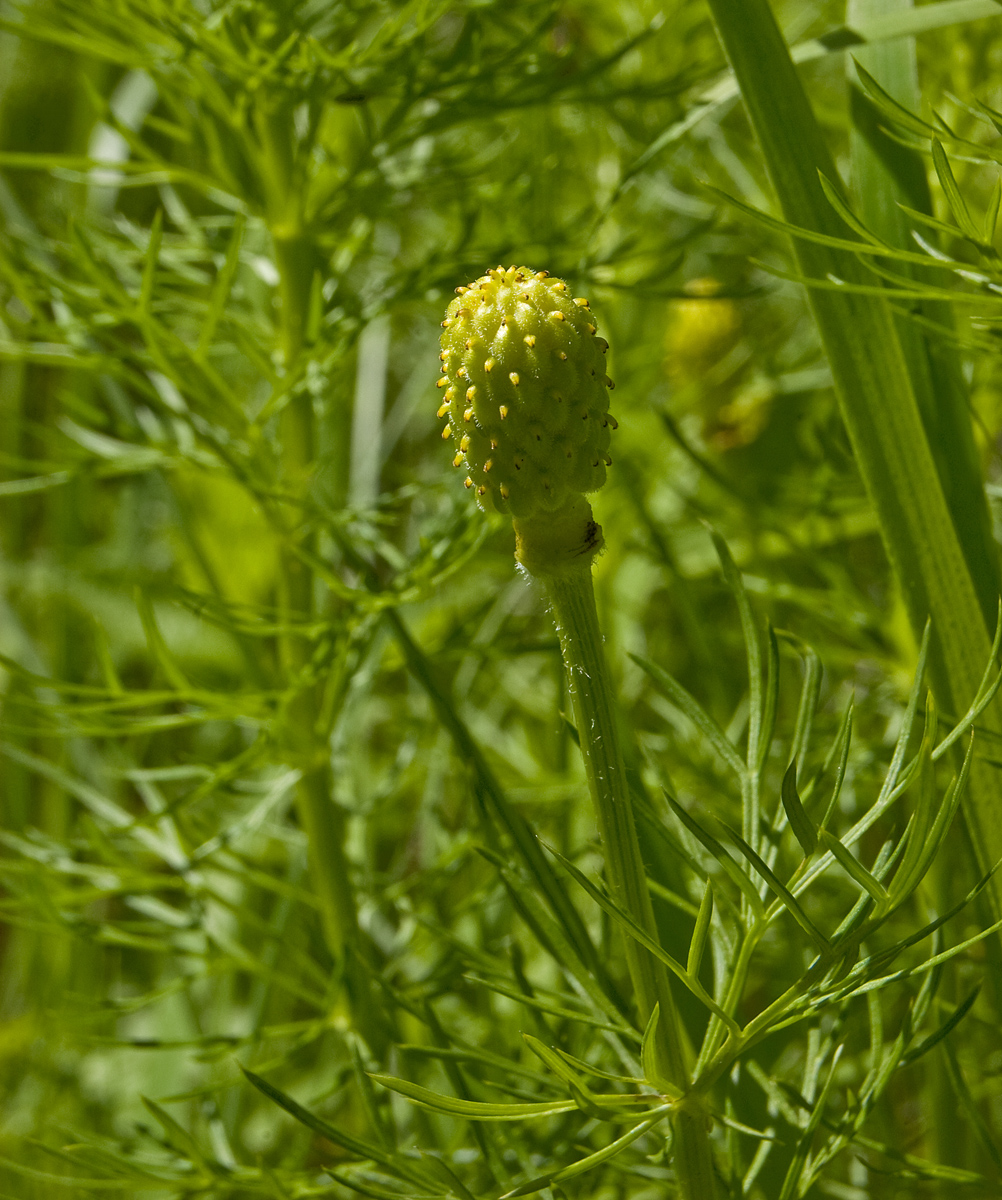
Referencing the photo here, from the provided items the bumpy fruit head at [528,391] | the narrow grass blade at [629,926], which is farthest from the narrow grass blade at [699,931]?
the bumpy fruit head at [528,391]

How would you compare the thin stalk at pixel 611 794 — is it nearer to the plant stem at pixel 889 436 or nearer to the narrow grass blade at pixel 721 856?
the narrow grass blade at pixel 721 856

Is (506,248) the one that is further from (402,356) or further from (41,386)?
(41,386)

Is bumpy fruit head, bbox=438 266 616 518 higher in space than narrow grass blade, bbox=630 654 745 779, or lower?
higher

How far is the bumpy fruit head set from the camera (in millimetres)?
370

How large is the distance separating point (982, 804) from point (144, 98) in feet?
4.21

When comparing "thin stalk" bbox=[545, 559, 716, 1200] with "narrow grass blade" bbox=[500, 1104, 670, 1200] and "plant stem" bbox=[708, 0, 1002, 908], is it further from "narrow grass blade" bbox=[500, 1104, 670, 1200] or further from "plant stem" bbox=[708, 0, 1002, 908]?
"plant stem" bbox=[708, 0, 1002, 908]

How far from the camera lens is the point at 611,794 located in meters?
0.41

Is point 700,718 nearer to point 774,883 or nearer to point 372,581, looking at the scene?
point 774,883

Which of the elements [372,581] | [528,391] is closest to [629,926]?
[528,391]

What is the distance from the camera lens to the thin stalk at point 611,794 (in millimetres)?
404

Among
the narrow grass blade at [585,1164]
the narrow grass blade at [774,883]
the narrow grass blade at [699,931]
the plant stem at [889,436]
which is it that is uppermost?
the plant stem at [889,436]

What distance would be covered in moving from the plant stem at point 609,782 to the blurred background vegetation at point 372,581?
0.13 ft

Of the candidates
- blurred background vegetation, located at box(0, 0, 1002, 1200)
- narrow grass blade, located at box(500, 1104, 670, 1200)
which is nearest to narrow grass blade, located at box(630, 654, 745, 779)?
blurred background vegetation, located at box(0, 0, 1002, 1200)

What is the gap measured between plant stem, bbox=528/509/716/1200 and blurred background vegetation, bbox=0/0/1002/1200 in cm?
4
